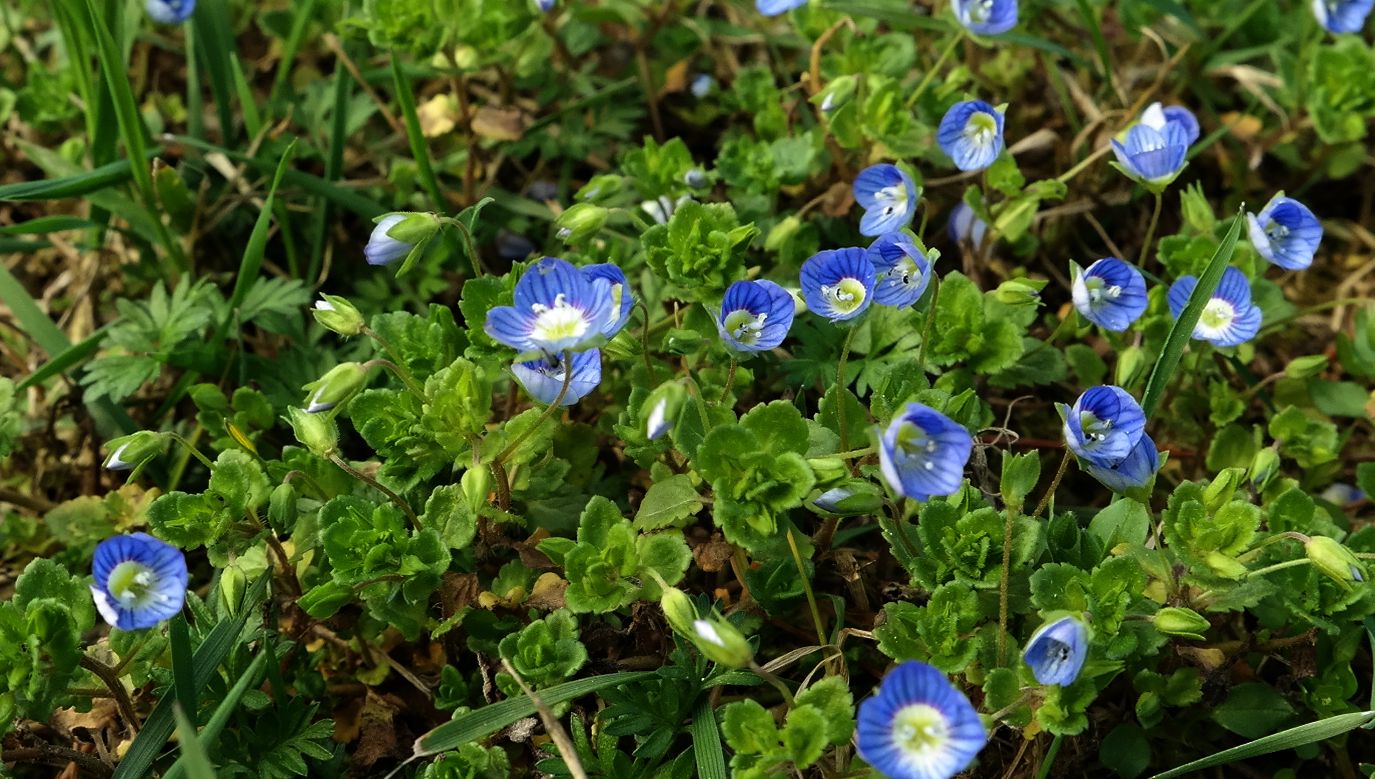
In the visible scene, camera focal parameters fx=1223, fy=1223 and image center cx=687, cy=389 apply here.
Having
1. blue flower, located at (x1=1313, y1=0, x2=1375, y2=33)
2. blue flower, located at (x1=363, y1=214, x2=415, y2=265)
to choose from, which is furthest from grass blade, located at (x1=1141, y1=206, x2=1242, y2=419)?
blue flower, located at (x1=363, y1=214, x2=415, y2=265)

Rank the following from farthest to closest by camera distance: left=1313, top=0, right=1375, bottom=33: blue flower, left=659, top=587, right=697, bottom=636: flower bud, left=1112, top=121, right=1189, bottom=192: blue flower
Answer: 1. left=1313, top=0, right=1375, bottom=33: blue flower
2. left=1112, top=121, right=1189, bottom=192: blue flower
3. left=659, top=587, right=697, bottom=636: flower bud

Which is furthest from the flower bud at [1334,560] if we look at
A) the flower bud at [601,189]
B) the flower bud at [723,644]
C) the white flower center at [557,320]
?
the flower bud at [601,189]

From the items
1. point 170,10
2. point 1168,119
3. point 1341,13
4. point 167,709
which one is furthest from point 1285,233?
point 170,10

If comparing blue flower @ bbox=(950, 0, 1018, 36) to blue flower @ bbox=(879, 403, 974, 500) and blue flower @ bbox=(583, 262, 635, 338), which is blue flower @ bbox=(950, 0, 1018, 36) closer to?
blue flower @ bbox=(583, 262, 635, 338)

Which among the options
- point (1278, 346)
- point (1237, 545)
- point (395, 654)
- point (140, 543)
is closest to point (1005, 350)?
point (1237, 545)

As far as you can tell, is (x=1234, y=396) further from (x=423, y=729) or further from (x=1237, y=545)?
(x=423, y=729)

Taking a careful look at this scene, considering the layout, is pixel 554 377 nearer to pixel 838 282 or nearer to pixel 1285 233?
pixel 838 282
